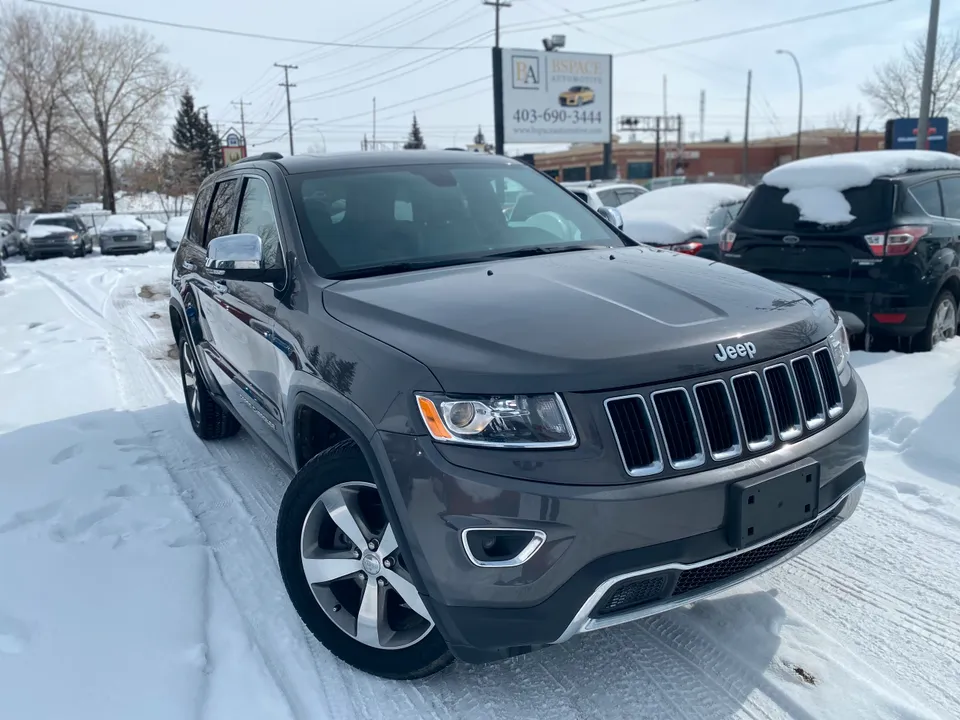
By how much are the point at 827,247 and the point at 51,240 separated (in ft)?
82.6

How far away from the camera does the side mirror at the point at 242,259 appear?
3314mm

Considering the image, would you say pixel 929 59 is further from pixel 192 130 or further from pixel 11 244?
pixel 192 130

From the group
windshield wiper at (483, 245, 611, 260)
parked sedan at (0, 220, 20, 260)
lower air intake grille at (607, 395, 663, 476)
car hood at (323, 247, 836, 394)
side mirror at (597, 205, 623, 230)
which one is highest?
side mirror at (597, 205, 623, 230)

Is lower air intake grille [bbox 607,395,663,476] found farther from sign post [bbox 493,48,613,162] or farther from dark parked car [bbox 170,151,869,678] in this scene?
sign post [bbox 493,48,613,162]

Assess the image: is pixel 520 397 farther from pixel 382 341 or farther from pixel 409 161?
pixel 409 161

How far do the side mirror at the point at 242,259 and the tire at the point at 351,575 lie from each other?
0.95 meters

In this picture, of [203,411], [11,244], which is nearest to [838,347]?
[203,411]

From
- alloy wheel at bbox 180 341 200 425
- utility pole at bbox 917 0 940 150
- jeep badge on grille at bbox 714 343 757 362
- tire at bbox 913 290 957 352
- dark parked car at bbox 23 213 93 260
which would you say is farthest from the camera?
dark parked car at bbox 23 213 93 260

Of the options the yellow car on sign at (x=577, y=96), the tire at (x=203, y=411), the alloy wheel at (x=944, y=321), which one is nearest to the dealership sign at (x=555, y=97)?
the yellow car on sign at (x=577, y=96)

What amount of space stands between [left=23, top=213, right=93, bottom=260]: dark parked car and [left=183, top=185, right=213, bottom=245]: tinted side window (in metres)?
23.1

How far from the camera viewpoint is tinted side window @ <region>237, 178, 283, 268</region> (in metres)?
3.58

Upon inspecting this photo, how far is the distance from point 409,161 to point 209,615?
235cm

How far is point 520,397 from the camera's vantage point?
2264 millimetres

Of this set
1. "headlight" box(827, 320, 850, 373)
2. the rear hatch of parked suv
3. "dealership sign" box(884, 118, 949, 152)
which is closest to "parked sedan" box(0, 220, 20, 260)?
the rear hatch of parked suv
